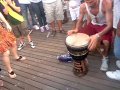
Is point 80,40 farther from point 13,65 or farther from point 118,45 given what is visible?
point 13,65

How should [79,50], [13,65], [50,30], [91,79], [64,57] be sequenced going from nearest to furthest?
[79,50], [91,79], [64,57], [13,65], [50,30]

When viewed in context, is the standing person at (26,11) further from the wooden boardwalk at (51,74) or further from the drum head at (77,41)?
the drum head at (77,41)

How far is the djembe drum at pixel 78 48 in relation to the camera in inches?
127

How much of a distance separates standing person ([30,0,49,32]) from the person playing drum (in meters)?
1.80

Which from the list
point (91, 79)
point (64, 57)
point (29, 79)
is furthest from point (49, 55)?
point (91, 79)

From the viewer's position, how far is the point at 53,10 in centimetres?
508

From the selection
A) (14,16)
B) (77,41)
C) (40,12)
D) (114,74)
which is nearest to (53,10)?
(40,12)

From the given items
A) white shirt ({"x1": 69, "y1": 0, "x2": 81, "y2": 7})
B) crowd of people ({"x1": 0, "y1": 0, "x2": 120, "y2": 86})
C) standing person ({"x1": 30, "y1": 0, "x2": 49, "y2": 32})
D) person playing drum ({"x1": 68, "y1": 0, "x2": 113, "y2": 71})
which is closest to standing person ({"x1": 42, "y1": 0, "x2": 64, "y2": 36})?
crowd of people ({"x1": 0, "y1": 0, "x2": 120, "y2": 86})

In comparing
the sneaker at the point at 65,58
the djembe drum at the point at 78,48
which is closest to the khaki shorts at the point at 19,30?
the sneaker at the point at 65,58

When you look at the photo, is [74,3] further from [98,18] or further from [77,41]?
[77,41]

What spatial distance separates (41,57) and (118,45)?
1801 millimetres

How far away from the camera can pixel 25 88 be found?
3578 millimetres

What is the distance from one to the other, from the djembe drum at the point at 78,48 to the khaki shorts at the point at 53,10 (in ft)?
5.71

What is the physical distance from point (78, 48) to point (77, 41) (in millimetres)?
117
